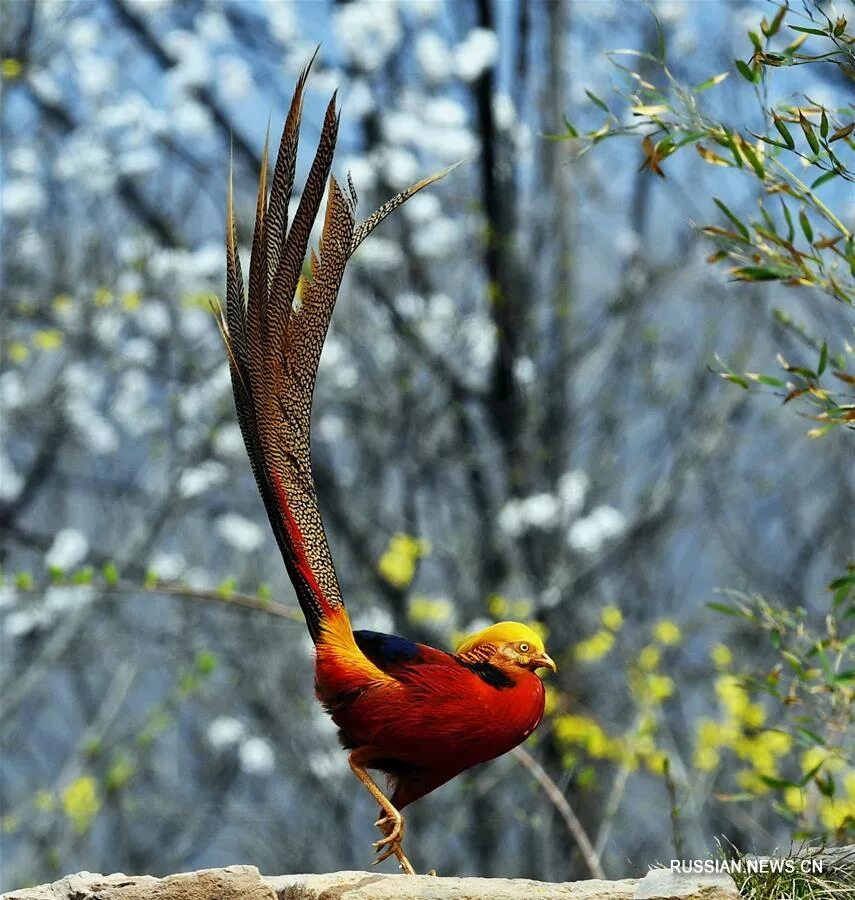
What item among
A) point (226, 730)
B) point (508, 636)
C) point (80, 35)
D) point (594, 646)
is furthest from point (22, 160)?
point (508, 636)

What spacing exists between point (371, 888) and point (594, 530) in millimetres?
5077

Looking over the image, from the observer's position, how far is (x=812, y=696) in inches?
134

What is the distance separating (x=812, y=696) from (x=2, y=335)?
610 centimetres

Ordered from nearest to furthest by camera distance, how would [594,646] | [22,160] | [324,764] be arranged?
[594,646], [324,764], [22,160]

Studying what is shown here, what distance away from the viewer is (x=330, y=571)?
2.69 metres

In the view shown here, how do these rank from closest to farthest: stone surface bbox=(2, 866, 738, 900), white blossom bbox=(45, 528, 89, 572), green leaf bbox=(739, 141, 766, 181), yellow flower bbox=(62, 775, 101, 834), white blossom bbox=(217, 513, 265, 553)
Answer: stone surface bbox=(2, 866, 738, 900) → green leaf bbox=(739, 141, 766, 181) → yellow flower bbox=(62, 775, 101, 834) → white blossom bbox=(45, 528, 89, 572) → white blossom bbox=(217, 513, 265, 553)

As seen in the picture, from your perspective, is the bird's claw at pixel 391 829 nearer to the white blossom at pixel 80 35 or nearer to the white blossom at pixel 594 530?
the white blossom at pixel 594 530

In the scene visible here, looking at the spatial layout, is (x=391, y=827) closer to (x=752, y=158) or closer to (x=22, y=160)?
(x=752, y=158)

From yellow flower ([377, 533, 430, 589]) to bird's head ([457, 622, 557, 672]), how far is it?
4.59m

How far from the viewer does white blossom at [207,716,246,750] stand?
8267 mm

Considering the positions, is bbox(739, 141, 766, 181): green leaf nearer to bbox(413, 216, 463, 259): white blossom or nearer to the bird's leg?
the bird's leg

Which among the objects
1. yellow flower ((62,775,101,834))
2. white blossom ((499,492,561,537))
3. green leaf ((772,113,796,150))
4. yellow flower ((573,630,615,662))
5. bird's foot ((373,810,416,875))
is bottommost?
yellow flower ((62,775,101,834))

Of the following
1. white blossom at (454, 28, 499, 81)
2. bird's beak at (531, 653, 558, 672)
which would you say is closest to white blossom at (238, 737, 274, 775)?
white blossom at (454, 28, 499, 81)

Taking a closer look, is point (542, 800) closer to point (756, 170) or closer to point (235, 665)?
point (235, 665)
